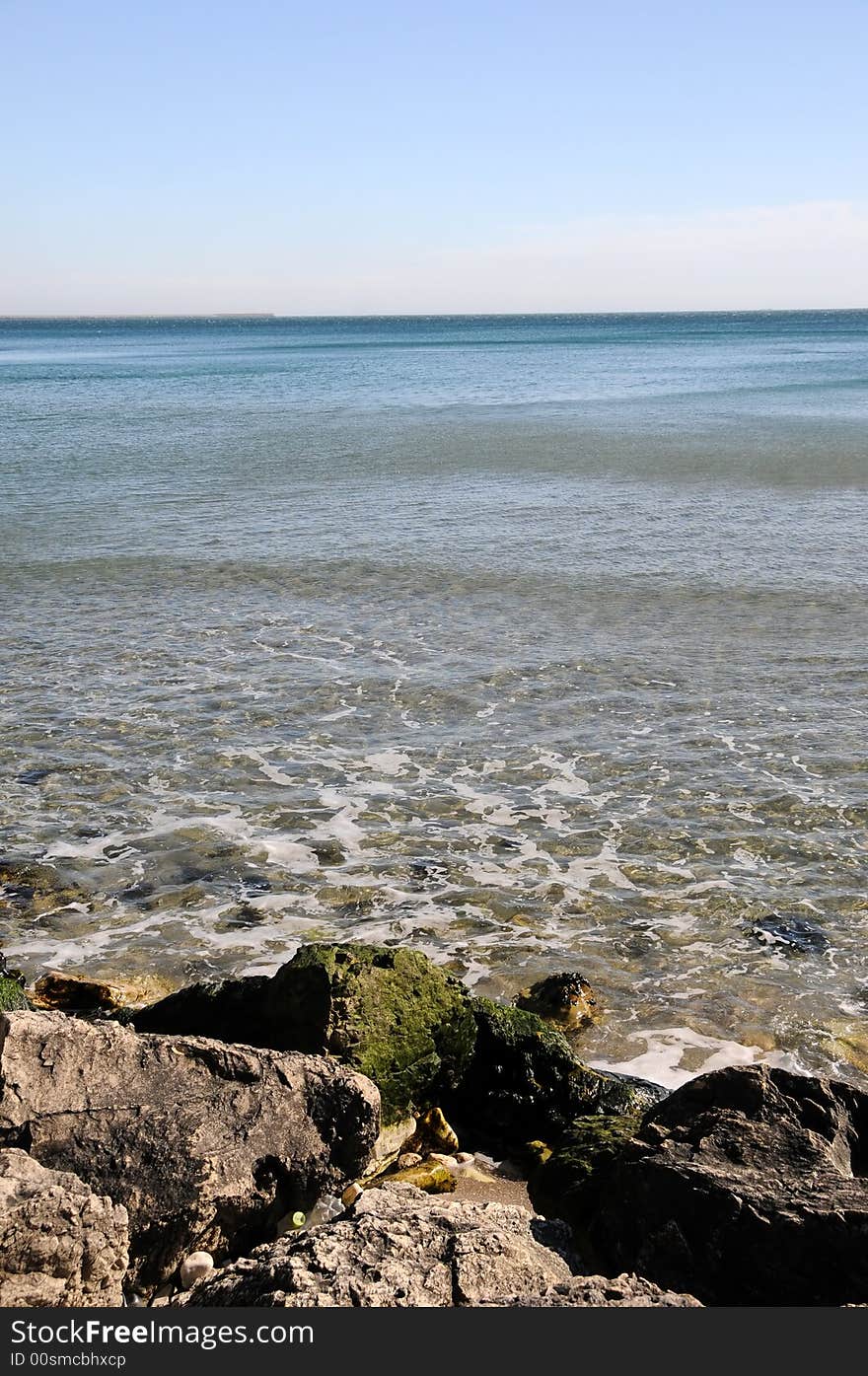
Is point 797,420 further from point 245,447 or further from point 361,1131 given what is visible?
point 361,1131

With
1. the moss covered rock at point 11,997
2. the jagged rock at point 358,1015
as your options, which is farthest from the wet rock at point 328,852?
the moss covered rock at point 11,997

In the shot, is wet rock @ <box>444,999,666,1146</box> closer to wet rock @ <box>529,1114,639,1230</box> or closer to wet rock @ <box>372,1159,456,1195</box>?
wet rock @ <box>529,1114,639,1230</box>

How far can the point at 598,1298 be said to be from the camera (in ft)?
11.4

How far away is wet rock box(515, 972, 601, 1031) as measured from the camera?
6.49 m

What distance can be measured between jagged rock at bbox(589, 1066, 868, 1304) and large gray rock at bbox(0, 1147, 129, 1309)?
69.6 inches

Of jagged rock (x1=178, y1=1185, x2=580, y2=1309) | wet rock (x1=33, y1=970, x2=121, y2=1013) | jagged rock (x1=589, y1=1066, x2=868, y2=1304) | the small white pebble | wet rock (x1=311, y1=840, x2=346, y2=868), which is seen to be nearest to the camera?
jagged rock (x1=178, y1=1185, x2=580, y2=1309)

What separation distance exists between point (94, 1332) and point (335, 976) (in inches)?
90.9

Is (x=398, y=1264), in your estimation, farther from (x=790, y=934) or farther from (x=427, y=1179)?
(x=790, y=934)

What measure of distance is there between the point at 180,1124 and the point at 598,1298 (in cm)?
178

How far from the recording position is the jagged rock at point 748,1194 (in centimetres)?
392

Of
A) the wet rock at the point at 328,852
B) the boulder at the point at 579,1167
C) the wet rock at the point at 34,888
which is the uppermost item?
the boulder at the point at 579,1167

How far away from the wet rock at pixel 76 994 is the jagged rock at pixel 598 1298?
356cm

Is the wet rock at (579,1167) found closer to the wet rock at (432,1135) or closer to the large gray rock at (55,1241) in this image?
the wet rock at (432,1135)

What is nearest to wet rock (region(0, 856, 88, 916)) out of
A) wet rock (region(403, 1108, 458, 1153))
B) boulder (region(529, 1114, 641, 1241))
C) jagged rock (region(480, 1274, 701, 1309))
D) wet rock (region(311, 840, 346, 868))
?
wet rock (region(311, 840, 346, 868))
